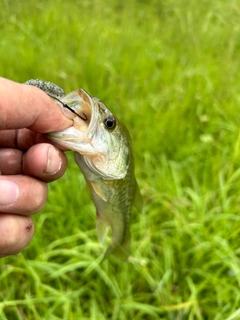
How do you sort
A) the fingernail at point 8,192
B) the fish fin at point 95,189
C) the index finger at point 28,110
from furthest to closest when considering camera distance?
the fish fin at point 95,189
the fingernail at point 8,192
the index finger at point 28,110

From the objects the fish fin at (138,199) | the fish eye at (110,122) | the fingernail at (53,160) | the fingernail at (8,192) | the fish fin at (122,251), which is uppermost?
the fish eye at (110,122)

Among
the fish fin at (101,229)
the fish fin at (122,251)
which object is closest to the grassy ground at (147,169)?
the fish fin at (122,251)

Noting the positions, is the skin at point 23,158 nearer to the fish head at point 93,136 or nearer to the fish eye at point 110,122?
the fish head at point 93,136

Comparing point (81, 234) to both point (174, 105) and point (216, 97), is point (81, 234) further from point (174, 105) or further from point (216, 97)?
point (216, 97)

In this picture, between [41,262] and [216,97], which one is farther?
[216,97]

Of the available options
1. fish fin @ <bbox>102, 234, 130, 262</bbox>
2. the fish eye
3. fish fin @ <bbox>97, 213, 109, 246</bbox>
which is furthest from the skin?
fish fin @ <bbox>102, 234, 130, 262</bbox>

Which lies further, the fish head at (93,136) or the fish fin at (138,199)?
the fish fin at (138,199)

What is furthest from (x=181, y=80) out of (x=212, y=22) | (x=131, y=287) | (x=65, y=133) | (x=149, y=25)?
(x=65, y=133)

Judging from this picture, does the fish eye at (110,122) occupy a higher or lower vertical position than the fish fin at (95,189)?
higher
